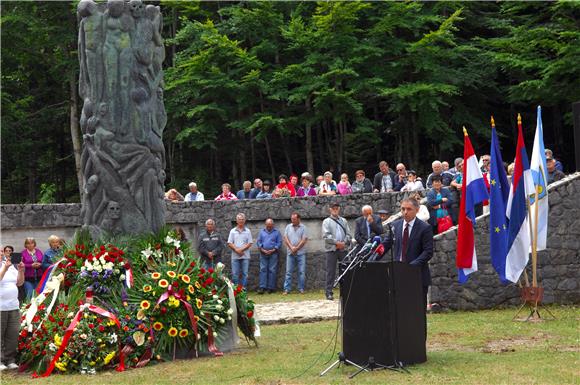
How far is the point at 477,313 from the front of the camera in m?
16.9

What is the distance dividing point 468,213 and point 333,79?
49.2 feet

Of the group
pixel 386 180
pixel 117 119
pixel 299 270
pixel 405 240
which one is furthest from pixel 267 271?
pixel 405 240

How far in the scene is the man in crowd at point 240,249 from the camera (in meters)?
23.3

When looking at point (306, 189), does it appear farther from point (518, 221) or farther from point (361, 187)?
point (518, 221)

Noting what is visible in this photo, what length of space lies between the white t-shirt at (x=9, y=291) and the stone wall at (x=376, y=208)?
26.1ft

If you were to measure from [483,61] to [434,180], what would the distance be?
12661 millimetres

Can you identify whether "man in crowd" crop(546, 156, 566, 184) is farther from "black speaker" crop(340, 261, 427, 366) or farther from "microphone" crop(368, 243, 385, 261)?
"black speaker" crop(340, 261, 427, 366)

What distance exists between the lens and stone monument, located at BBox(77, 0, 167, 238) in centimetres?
1350

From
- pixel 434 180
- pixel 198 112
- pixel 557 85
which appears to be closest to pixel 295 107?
pixel 198 112

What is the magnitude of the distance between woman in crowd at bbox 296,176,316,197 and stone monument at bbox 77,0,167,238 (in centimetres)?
1112

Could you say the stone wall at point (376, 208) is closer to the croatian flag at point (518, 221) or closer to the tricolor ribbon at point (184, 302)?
the croatian flag at point (518, 221)

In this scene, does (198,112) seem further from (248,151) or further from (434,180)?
(434,180)

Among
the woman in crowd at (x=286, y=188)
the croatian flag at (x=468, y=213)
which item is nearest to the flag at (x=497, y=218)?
the croatian flag at (x=468, y=213)

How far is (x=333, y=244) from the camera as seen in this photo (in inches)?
784
